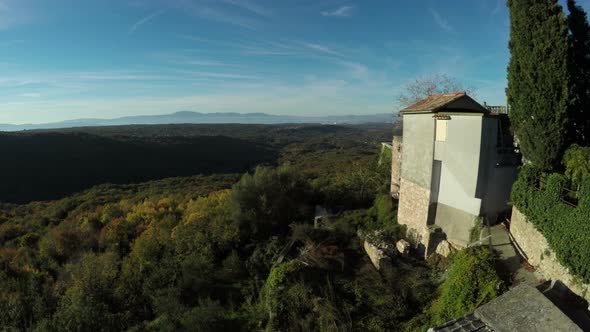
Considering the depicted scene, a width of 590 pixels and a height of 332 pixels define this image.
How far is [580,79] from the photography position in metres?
8.44

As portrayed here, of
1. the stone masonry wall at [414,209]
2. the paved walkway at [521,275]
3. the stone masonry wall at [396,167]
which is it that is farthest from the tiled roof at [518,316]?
the stone masonry wall at [396,167]

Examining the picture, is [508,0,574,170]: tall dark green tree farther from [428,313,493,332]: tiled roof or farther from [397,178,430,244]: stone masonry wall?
[428,313,493,332]: tiled roof

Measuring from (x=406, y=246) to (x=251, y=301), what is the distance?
6.45 m

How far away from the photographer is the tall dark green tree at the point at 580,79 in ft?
27.3

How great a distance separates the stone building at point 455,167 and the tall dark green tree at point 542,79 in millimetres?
1083

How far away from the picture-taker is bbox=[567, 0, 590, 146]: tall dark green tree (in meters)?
8.32

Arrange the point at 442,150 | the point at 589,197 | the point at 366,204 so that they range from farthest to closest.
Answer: the point at 366,204 → the point at 442,150 → the point at 589,197

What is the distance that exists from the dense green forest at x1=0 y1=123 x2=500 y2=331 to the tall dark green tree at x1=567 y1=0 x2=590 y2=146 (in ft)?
14.1

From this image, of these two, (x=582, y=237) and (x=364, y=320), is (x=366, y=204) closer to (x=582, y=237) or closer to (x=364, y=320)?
(x=364, y=320)

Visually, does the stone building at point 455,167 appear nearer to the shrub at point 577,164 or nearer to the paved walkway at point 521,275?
the paved walkway at point 521,275

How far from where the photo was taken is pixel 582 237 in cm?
625

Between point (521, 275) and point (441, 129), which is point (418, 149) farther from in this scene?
point (521, 275)

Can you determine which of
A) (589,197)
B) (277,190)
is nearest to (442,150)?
(589,197)

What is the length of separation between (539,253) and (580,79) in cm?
504
